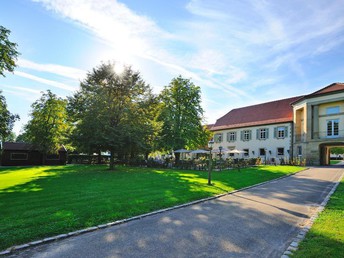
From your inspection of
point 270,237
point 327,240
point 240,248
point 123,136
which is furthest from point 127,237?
point 123,136

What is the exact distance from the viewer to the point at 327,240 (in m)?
4.92

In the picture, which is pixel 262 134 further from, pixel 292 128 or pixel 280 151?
pixel 292 128

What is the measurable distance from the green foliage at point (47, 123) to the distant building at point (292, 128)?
3071 centimetres

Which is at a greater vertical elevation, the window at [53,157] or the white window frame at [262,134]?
the white window frame at [262,134]

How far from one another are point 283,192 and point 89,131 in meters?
16.5

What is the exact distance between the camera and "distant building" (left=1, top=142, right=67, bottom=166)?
35.8 metres

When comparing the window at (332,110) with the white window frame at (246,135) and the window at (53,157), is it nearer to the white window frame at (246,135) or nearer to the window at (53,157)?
the white window frame at (246,135)

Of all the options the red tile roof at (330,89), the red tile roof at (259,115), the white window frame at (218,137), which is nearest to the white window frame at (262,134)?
the red tile roof at (259,115)

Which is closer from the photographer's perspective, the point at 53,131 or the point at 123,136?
the point at 123,136

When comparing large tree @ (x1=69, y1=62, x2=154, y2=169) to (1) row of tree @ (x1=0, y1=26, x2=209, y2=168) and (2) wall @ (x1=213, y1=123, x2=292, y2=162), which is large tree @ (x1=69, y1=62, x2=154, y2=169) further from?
(2) wall @ (x1=213, y1=123, x2=292, y2=162)

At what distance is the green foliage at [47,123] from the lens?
36375 mm

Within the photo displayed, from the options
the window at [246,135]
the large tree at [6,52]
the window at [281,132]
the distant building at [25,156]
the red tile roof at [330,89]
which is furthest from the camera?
the window at [246,135]

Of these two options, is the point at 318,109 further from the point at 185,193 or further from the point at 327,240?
the point at 327,240

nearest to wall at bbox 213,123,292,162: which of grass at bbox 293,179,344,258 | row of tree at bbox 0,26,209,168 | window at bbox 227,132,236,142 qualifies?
window at bbox 227,132,236,142
